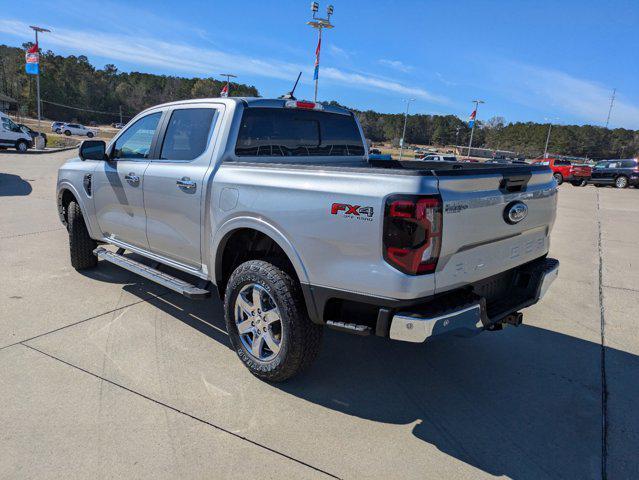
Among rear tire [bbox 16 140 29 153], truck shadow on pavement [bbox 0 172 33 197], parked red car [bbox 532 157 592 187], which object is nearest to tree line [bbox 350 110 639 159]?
parked red car [bbox 532 157 592 187]

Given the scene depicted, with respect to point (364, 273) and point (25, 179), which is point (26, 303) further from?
point (25, 179)

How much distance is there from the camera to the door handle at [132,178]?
13.9ft

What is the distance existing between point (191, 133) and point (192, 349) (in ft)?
5.86

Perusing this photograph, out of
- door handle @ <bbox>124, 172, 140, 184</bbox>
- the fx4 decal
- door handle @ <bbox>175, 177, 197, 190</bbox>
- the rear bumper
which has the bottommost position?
the rear bumper

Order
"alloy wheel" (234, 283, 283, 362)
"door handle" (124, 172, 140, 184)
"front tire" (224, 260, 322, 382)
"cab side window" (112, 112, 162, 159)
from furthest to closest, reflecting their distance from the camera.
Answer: "cab side window" (112, 112, 162, 159) < "door handle" (124, 172, 140, 184) < "alloy wheel" (234, 283, 283, 362) < "front tire" (224, 260, 322, 382)

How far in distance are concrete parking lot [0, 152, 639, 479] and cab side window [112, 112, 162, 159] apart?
1.48 metres

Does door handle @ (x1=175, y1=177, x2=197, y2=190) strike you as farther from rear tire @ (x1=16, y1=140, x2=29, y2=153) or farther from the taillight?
rear tire @ (x1=16, y1=140, x2=29, y2=153)

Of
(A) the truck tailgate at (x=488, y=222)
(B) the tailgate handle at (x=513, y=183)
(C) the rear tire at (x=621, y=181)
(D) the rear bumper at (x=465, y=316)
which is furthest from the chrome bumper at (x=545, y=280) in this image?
(C) the rear tire at (x=621, y=181)

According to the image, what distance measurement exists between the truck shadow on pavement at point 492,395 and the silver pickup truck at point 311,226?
1.64 ft

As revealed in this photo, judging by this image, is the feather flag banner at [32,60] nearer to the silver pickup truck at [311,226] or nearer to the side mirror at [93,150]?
the side mirror at [93,150]

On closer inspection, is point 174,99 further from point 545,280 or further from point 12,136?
point 545,280

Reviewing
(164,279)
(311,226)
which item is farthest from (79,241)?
(311,226)

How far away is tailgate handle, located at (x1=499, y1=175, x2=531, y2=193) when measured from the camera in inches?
113

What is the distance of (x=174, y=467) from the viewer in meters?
2.48
